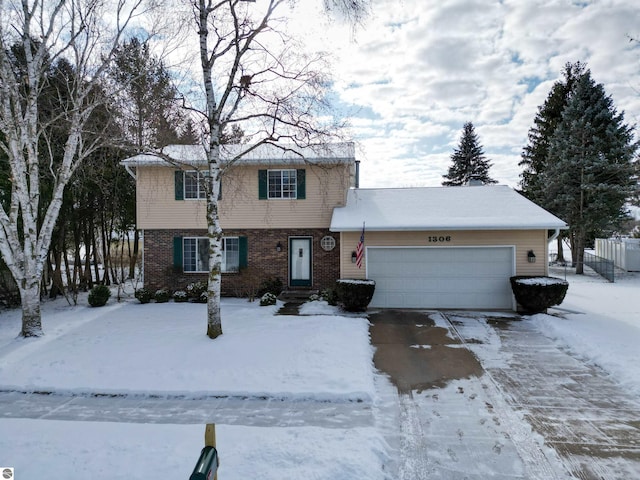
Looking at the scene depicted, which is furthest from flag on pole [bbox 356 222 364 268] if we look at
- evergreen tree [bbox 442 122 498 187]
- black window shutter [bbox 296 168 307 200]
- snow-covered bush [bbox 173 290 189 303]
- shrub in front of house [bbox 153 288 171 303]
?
evergreen tree [bbox 442 122 498 187]

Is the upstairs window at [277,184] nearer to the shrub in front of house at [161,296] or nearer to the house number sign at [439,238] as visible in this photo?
the shrub in front of house at [161,296]

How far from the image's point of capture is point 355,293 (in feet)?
37.1

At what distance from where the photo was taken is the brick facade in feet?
45.4

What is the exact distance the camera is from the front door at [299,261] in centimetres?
1398

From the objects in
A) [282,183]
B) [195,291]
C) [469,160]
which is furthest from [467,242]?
[469,160]

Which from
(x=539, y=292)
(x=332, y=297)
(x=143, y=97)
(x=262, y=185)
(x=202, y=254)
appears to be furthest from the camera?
(x=202, y=254)

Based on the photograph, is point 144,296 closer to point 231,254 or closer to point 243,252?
point 231,254

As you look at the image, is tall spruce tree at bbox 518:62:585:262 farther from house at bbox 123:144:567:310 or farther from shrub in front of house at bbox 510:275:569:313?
shrub in front of house at bbox 510:275:569:313

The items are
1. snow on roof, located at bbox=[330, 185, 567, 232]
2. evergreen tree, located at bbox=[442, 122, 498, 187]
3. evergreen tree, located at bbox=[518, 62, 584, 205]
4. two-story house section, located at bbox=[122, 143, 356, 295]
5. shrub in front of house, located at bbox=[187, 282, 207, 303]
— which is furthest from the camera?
evergreen tree, located at bbox=[442, 122, 498, 187]

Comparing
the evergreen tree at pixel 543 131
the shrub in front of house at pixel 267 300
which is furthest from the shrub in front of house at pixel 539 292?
the evergreen tree at pixel 543 131

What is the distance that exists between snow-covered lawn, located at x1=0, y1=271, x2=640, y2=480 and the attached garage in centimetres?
172

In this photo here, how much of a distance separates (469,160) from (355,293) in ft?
85.1

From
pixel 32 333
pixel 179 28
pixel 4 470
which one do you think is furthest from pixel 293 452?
pixel 179 28

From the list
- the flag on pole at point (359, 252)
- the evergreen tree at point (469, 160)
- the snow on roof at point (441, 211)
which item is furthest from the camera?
the evergreen tree at point (469, 160)
